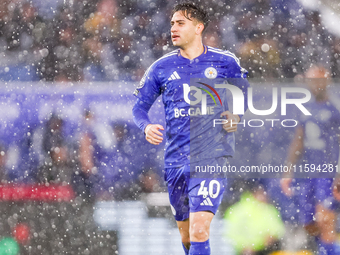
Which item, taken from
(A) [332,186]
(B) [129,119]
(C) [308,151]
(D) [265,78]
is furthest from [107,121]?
(A) [332,186]

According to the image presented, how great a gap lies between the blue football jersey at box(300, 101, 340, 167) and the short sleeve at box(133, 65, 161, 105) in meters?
1.24

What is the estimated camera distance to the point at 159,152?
2.77 m

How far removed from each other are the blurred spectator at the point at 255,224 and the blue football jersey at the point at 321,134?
50 centimetres

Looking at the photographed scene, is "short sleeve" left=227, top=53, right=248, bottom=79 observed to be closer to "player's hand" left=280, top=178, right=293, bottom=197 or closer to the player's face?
the player's face

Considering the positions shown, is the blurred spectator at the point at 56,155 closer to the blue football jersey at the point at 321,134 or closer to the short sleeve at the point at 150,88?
the short sleeve at the point at 150,88

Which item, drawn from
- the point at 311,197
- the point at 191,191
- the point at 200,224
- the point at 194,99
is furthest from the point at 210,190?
the point at 311,197

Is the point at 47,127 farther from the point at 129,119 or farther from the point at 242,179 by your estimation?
the point at 242,179

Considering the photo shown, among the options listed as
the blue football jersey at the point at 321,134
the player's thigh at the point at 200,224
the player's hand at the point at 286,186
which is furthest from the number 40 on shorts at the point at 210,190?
the blue football jersey at the point at 321,134

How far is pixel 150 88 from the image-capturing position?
2.37 metres

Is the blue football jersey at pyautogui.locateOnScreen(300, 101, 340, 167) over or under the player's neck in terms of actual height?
under

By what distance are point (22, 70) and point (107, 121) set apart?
88 centimetres

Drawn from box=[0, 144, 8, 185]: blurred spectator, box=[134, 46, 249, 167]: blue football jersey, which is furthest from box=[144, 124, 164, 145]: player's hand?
box=[0, 144, 8, 185]: blurred spectator

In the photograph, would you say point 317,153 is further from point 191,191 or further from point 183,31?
point 183,31

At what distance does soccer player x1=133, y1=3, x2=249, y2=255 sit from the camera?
213 cm
